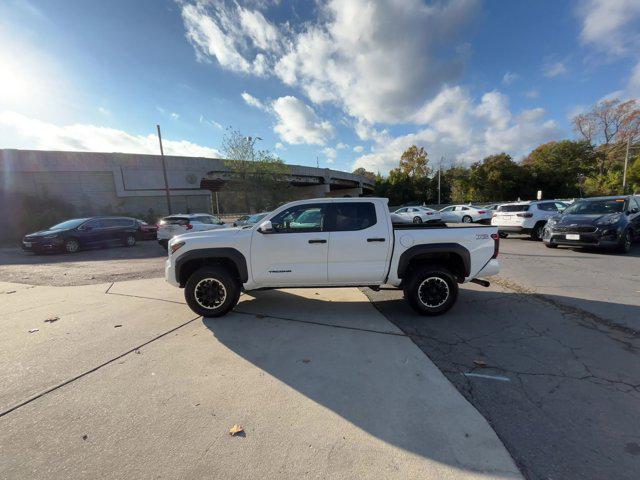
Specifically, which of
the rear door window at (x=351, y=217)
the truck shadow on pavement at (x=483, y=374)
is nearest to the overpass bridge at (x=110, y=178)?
the truck shadow on pavement at (x=483, y=374)

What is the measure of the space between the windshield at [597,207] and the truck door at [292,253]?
988 centimetres

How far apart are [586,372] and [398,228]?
2.68m

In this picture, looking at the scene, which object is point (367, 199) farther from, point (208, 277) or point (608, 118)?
point (608, 118)

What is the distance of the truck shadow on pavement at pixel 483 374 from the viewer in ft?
6.55

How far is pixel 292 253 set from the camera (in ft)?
14.0

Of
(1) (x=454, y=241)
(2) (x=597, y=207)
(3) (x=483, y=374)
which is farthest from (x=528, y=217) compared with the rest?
(3) (x=483, y=374)

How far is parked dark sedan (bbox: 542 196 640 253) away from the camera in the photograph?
8.19m

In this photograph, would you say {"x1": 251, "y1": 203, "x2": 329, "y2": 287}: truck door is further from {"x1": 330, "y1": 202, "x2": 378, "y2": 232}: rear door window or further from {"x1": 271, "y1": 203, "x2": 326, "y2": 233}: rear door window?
{"x1": 330, "y1": 202, "x2": 378, "y2": 232}: rear door window

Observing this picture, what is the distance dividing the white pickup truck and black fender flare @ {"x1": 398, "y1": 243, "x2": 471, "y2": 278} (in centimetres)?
1

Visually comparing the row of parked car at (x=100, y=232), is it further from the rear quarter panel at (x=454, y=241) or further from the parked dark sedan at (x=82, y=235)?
the rear quarter panel at (x=454, y=241)

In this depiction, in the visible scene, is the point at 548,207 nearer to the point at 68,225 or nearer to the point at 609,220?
the point at 609,220

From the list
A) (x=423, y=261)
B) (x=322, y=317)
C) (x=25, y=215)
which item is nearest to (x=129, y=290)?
(x=322, y=317)

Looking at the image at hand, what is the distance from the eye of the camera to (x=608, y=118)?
44.3 meters

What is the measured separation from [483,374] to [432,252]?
1824 mm
